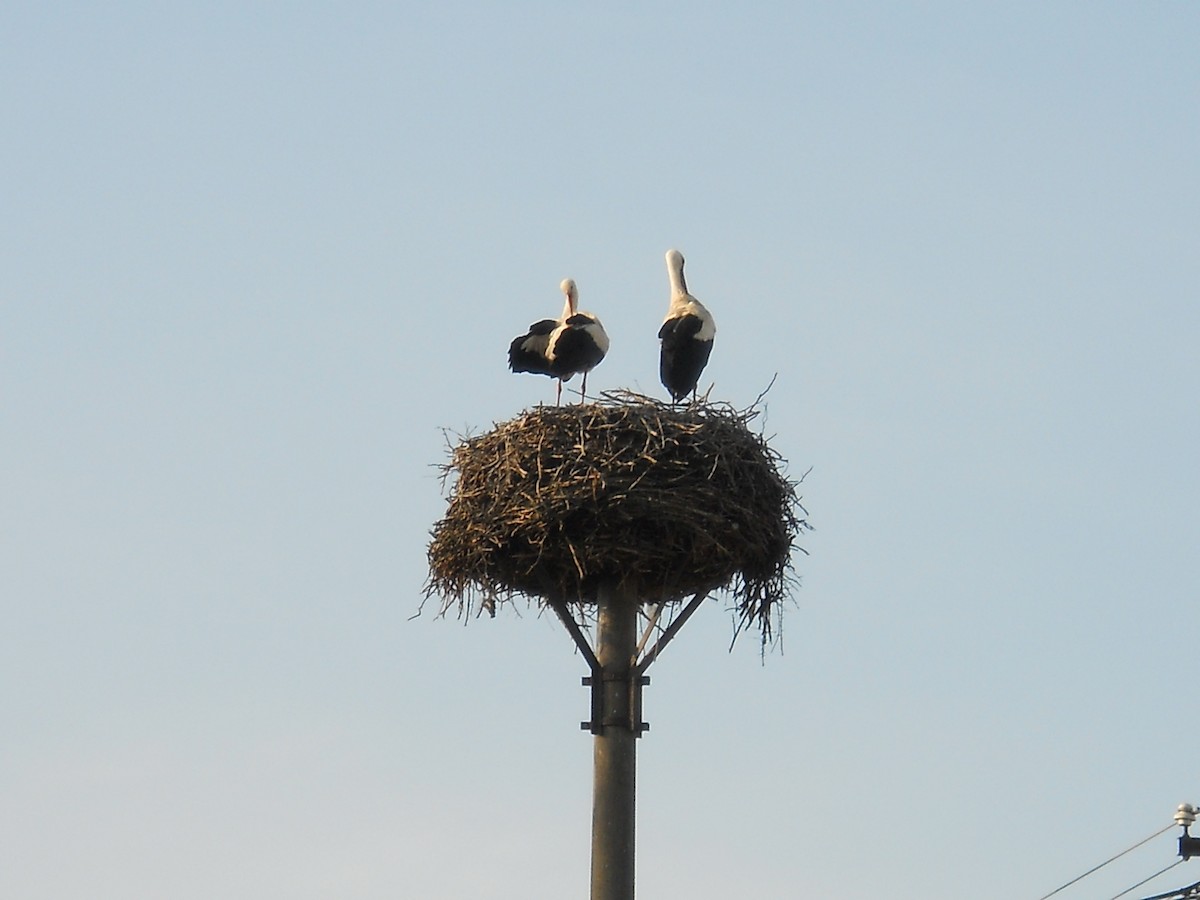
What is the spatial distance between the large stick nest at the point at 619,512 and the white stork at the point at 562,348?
8.47 feet

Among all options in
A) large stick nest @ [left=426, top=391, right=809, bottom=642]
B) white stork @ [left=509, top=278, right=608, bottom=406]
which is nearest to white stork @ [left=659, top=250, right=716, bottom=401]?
white stork @ [left=509, top=278, right=608, bottom=406]

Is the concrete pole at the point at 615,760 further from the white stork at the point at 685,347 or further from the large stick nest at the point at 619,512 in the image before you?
the white stork at the point at 685,347

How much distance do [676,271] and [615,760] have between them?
5.50 metres

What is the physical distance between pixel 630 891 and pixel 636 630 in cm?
145

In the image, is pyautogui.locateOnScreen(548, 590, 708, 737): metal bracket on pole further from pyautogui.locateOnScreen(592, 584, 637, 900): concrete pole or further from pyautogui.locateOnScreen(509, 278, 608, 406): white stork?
pyautogui.locateOnScreen(509, 278, 608, 406): white stork

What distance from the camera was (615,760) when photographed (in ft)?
37.9

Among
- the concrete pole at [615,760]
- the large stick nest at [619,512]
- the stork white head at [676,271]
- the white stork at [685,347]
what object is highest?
the stork white head at [676,271]

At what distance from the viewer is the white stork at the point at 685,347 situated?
581 inches

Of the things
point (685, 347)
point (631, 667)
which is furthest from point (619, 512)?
point (685, 347)

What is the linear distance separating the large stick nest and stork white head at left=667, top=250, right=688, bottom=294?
11.6 feet

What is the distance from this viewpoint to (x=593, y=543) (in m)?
11.8

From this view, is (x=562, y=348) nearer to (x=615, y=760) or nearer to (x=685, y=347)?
(x=685, y=347)

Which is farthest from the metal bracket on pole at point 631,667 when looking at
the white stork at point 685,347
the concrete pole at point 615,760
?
the white stork at point 685,347

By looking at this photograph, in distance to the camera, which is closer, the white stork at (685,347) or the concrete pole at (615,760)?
the concrete pole at (615,760)
